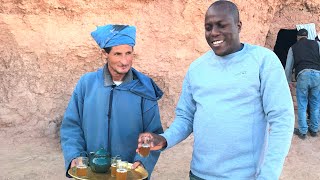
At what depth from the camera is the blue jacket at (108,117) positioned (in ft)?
8.57

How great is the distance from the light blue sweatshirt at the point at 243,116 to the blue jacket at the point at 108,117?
1.48 feet

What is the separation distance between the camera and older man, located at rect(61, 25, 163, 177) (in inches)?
103

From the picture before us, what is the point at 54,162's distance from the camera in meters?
5.12

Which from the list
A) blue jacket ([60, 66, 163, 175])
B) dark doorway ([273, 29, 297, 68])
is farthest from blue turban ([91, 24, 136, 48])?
dark doorway ([273, 29, 297, 68])

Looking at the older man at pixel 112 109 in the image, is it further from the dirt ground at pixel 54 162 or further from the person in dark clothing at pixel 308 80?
the person in dark clothing at pixel 308 80

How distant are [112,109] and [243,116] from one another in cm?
81

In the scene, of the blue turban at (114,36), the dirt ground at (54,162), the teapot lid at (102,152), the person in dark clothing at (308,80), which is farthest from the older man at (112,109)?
the person in dark clothing at (308,80)

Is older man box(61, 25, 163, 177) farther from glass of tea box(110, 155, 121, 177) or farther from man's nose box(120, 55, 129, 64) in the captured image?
glass of tea box(110, 155, 121, 177)

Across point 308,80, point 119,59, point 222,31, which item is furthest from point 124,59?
point 308,80

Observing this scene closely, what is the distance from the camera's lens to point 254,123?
2.16 meters

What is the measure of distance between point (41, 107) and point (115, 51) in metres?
3.34

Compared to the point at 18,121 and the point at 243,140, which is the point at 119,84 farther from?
the point at 18,121

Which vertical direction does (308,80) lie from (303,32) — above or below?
below

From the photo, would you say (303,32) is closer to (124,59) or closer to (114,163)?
(124,59)
